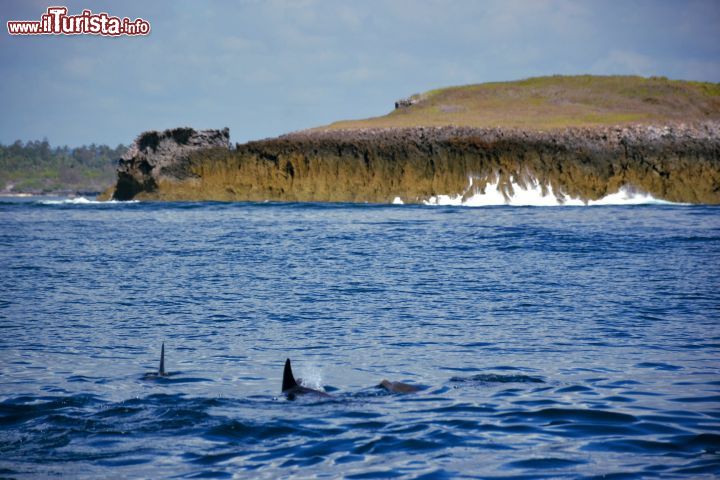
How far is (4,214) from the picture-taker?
1971 inches

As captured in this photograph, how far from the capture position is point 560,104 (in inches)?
3314

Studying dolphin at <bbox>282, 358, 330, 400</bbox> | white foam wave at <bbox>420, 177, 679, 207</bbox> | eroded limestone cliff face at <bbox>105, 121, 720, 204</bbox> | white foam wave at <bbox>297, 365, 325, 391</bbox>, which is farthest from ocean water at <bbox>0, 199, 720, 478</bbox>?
eroded limestone cliff face at <bbox>105, 121, 720, 204</bbox>

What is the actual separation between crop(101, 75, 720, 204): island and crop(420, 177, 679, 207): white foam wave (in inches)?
6.3

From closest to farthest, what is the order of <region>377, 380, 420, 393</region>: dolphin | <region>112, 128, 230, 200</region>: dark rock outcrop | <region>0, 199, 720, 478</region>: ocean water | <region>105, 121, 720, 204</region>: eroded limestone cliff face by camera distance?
<region>0, 199, 720, 478</region>: ocean water → <region>377, 380, 420, 393</region>: dolphin → <region>105, 121, 720, 204</region>: eroded limestone cliff face → <region>112, 128, 230, 200</region>: dark rock outcrop

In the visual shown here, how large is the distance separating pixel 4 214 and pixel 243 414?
44.2 m

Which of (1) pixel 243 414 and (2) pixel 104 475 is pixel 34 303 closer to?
(1) pixel 243 414

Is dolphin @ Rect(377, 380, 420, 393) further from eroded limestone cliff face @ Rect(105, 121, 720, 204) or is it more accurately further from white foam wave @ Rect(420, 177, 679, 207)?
eroded limestone cliff face @ Rect(105, 121, 720, 204)

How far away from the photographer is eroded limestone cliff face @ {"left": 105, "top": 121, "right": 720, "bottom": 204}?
6112cm

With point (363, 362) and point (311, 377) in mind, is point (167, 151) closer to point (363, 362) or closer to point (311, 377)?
point (363, 362)

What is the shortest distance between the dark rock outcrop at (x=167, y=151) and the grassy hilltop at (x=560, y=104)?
12.0 metres

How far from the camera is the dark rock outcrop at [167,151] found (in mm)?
67125

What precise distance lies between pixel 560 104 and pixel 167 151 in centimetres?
3777

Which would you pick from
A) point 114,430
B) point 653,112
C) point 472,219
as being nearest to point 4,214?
point 472,219

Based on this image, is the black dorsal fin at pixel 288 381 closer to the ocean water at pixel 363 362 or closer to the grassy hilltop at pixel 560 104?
the ocean water at pixel 363 362
